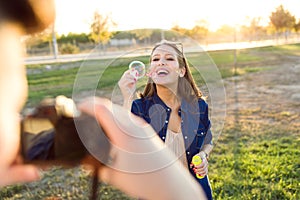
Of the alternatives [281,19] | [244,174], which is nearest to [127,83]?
[244,174]

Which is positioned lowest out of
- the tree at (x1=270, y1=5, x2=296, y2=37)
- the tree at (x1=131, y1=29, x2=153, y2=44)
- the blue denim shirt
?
the blue denim shirt

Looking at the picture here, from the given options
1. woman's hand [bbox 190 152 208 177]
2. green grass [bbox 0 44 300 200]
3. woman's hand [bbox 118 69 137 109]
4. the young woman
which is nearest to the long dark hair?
the young woman

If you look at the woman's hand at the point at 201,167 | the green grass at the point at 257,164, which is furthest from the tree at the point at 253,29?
the woman's hand at the point at 201,167

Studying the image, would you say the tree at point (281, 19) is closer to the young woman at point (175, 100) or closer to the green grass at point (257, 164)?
the green grass at point (257, 164)

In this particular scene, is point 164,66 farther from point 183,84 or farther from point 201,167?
point 201,167

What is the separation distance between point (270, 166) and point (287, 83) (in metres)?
5.21

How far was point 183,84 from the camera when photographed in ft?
3.34

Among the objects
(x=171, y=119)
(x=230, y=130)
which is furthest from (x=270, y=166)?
(x=171, y=119)

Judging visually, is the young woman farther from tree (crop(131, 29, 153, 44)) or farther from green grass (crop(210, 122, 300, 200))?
green grass (crop(210, 122, 300, 200))

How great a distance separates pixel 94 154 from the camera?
45cm

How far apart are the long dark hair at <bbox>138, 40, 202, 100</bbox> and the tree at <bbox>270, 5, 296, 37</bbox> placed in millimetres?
30133

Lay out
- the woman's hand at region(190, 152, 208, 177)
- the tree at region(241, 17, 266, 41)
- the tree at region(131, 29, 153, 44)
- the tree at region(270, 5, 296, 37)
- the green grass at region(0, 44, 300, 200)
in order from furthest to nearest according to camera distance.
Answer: the tree at region(241, 17, 266, 41), the tree at region(270, 5, 296, 37), the green grass at region(0, 44, 300, 200), the woman's hand at region(190, 152, 208, 177), the tree at region(131, 29, 153, 44)

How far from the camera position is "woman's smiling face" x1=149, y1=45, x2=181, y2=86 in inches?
39.1

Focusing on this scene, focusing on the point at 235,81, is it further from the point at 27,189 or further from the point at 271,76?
the point at 27,189
